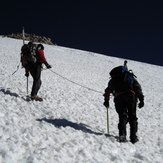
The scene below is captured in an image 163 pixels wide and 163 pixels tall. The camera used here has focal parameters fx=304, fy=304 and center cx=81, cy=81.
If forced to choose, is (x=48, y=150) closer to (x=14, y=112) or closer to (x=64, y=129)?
(x=64, y=129)

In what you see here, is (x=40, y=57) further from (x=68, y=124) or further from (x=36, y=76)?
(x=68, y=124)

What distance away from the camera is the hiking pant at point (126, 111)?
8324 millimetres

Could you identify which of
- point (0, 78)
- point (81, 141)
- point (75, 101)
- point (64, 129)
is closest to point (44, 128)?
point (64, 129)

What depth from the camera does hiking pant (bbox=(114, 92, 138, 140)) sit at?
8324 mm

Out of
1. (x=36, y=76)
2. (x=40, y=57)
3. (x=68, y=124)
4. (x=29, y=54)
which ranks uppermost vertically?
(x=29, y=54)

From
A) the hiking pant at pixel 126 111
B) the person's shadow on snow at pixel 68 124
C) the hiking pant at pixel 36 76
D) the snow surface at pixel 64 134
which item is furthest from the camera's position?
the hiking pant at pixel 36 76

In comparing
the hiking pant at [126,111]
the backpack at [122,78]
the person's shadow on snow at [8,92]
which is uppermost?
the backpack at [122,78]

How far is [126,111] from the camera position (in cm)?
851

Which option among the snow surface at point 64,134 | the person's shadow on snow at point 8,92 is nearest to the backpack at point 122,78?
the snow surface at point 64,134

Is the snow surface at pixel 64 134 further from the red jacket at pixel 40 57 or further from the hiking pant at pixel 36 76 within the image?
the red jacket at pixel 40 57

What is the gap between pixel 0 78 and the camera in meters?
15.5

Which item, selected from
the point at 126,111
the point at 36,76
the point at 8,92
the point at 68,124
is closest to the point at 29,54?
the point at 36,76

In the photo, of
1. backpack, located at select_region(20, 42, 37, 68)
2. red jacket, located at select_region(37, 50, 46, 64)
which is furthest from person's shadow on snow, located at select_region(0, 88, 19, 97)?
red jacket, located at select_region(37, 50, 46, 64)

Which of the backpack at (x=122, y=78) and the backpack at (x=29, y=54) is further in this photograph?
the backpack at (x=29, y=54)
